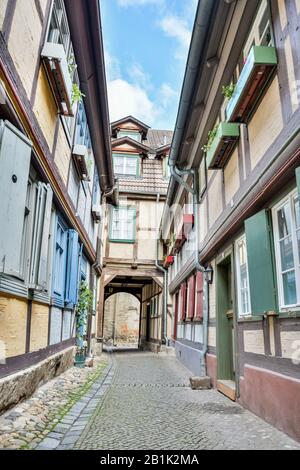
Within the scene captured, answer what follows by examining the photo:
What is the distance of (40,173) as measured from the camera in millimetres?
4355

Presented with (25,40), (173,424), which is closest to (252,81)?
(25,40)

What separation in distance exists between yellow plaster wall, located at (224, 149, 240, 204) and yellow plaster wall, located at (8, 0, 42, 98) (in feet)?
9.00

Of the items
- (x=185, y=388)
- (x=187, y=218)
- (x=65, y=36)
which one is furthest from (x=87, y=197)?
(x=185, y=388)

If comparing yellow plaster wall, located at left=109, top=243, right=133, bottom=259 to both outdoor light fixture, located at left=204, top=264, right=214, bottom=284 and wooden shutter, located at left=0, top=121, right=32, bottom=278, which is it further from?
wooden shutter, located at left=0, top=121, right=32, bottom=278

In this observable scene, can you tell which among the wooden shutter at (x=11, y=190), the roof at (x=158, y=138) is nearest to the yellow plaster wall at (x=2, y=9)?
the wooden shutter at (x=11, y=190)

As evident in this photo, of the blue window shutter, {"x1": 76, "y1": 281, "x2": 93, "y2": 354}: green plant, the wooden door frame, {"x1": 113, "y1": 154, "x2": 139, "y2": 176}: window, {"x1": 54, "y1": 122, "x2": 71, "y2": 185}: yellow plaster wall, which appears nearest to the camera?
{"x1": 54, "y1": 122, "x2": 71, "y2": 185}: yellow plaster wall

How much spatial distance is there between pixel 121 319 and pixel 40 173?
980 inches

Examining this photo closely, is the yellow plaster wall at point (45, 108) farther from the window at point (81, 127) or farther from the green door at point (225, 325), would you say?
the green door at point (225, 325)

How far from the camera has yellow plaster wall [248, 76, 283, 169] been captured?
3600 millimetres

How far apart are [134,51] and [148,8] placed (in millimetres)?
1122

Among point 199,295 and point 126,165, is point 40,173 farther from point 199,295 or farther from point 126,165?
point 126,165

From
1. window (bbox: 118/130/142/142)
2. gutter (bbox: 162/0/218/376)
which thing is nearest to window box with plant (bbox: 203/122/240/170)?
gutter (bbox: 162/0/218/376)

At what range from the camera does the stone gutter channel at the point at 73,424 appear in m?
2.89

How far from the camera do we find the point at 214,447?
2.93 m
